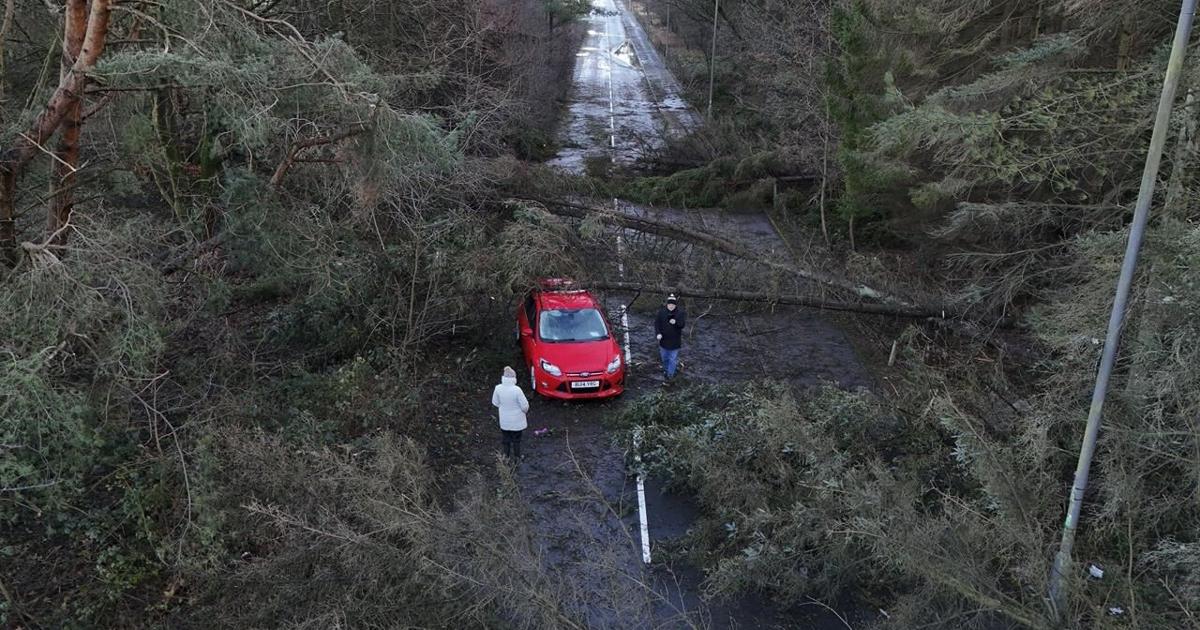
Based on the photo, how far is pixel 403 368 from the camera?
11.5 metres

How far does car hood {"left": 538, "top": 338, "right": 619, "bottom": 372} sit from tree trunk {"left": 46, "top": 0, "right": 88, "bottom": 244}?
21.3 ft

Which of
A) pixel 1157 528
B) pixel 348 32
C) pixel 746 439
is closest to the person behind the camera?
pixel 1157 528

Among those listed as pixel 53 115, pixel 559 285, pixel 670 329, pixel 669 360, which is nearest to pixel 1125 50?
pixel 670 329

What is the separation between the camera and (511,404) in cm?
951

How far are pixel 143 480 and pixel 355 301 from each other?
4.63m

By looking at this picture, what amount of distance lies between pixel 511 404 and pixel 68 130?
5.87 meters

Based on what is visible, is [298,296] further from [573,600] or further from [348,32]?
[573,600]

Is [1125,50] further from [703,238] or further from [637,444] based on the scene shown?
[637,444]

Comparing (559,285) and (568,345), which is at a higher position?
(559,285)

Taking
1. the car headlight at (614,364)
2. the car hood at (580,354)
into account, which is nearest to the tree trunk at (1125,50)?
the car headlight at (614,364)

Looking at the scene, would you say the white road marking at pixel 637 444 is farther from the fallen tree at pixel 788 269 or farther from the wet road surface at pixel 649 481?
the fallen tree at pixel 788 269

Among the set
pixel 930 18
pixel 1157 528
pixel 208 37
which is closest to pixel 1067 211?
pixel 930 18

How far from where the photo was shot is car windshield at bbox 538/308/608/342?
40.8 feet

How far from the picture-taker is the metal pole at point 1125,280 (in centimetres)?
571
